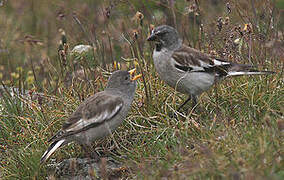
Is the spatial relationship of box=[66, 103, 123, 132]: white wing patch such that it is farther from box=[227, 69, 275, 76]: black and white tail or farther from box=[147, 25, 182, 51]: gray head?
box=[227, 69, 275, 76]: black and white tail

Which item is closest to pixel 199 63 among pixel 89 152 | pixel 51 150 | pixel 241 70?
pixel 241 70

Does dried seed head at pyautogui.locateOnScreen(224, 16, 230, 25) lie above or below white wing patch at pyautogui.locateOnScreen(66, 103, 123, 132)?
above

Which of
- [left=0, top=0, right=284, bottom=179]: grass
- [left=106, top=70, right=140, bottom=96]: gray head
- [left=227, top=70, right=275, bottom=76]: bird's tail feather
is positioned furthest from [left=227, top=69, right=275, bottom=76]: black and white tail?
[left=106, top=70, right=140, bottom=96]: gray head

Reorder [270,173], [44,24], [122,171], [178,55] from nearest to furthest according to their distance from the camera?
[270,173]
[122,171]
[178,55]
[44,24]

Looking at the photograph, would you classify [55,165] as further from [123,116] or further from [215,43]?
[215,43]

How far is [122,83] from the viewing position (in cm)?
547

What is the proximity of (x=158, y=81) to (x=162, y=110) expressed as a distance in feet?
2.70

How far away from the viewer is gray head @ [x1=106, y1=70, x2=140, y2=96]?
17.9 feet

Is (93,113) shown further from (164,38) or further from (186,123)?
(164,38)

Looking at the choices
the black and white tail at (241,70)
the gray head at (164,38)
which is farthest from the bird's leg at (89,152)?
the black and white tail at (241,70)

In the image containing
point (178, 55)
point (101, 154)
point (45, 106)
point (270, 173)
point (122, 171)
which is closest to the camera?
point (270, 173)

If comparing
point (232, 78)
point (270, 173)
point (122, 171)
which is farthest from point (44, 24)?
point (270, 173)

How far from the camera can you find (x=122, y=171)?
16.4 ft

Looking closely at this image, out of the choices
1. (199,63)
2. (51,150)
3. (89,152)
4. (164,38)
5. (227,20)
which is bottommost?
(89,152)
